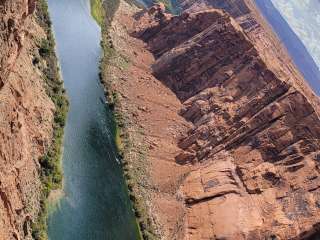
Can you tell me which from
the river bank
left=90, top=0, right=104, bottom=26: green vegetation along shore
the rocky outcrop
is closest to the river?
the river bank

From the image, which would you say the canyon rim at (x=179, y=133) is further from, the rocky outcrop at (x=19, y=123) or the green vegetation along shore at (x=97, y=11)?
the green vegetation along shore at (x=97, y=11)

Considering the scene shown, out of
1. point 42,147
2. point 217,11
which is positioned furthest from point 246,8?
point 42,147

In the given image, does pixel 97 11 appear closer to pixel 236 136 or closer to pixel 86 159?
pixel 236 136

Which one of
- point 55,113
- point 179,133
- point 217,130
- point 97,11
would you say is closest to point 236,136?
point 217,130

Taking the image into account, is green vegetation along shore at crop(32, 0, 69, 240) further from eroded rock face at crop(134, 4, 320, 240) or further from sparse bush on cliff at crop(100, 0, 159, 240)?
eroded rock face at crop(134, 4, 320, 240)

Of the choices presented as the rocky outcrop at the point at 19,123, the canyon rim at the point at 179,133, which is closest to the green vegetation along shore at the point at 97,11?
the canyon rim at the point at 179,133

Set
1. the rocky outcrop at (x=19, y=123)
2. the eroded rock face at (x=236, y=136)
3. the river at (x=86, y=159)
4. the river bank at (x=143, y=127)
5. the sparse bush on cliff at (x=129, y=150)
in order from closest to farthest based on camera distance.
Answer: the rocky outcrop at (x=19, y=123)
the river at (x=86, y=159)
the sparse bush on cliff at (x=129, y=150)
the eroded rock face at (x=236, y=136)
the river bank at (x=143, y=127)

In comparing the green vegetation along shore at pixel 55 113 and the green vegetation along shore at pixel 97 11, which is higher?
the green vegetation along shore at pixel 97 11
